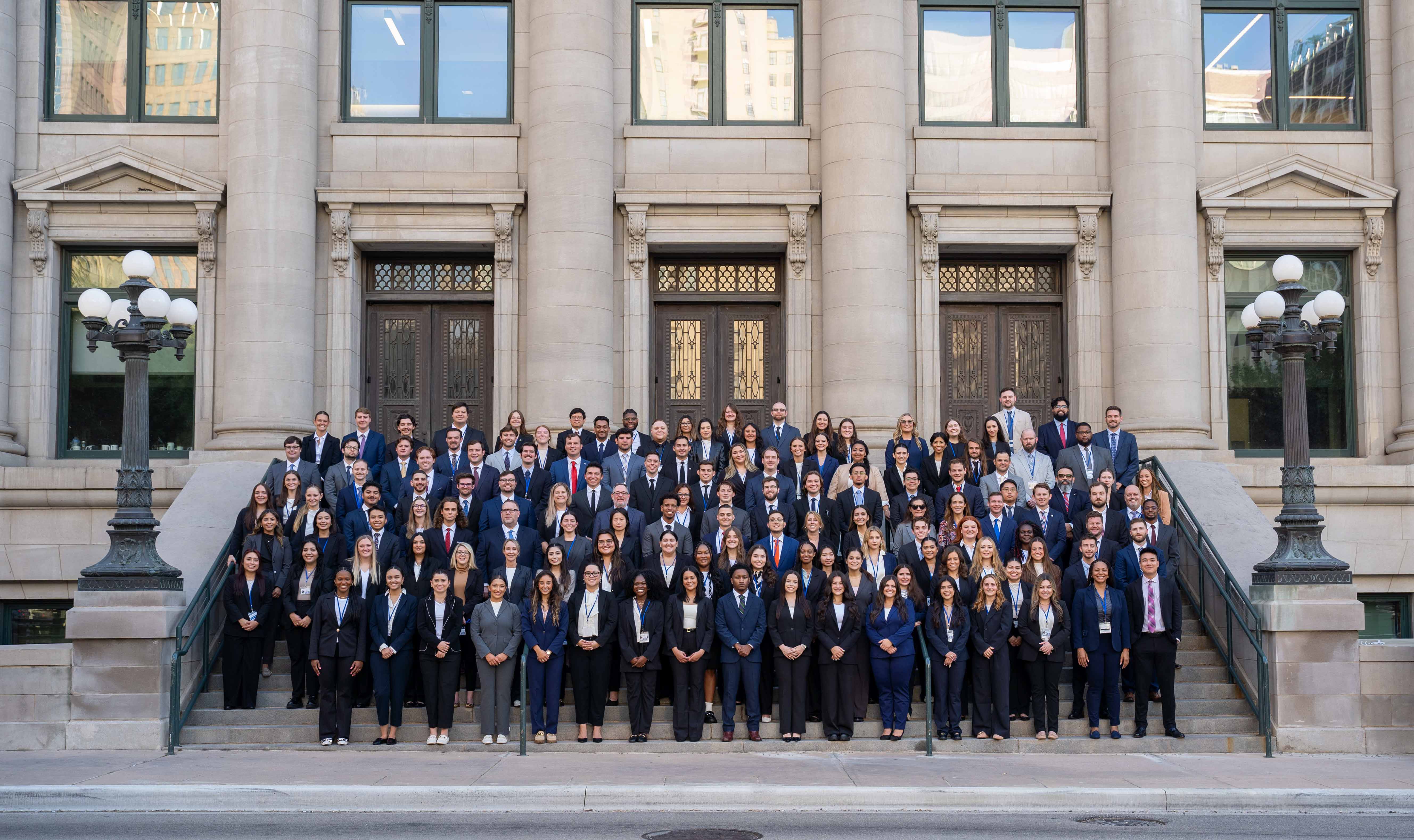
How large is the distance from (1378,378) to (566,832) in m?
16.8

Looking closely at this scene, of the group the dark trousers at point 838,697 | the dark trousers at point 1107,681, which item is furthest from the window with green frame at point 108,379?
the dark trousers at point 1107,681

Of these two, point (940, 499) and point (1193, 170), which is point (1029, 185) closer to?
point (1193, 170)

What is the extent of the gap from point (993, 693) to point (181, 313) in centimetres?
999

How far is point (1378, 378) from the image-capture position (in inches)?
887

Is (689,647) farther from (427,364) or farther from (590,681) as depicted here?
(427,364)

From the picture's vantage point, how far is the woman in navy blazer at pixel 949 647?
15234 millimetres

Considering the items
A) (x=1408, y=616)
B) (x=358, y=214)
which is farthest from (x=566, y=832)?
(x=1408, y=616)

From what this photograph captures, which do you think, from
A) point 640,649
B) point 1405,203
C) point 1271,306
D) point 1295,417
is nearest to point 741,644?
point 640,649

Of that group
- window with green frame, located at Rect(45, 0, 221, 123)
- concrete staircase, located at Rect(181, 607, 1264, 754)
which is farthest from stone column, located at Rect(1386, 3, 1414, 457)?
window with green frame, located at Rect(45, 0, 221, 123)

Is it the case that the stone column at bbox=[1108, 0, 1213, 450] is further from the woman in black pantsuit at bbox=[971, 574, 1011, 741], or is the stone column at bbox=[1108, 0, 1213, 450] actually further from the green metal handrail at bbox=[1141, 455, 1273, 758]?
the woman in black pantsuit at bbox=[971, 574, 1011, 741]

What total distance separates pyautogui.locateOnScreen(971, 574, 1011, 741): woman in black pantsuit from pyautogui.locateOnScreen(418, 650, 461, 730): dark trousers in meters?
5.52

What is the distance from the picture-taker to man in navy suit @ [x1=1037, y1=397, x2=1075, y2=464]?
Result: 18.5 m

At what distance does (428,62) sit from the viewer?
22922mm

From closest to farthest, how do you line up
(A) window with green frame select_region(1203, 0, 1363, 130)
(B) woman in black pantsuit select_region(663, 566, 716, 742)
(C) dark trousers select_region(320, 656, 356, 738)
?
(C) dark trousers select_region(320, 656, 356, 738)
(B) woman in black pantsuit select_region(663, 566, 716, 742)
(A) window with green frame select_region(1203, 0, 1363, 130)
